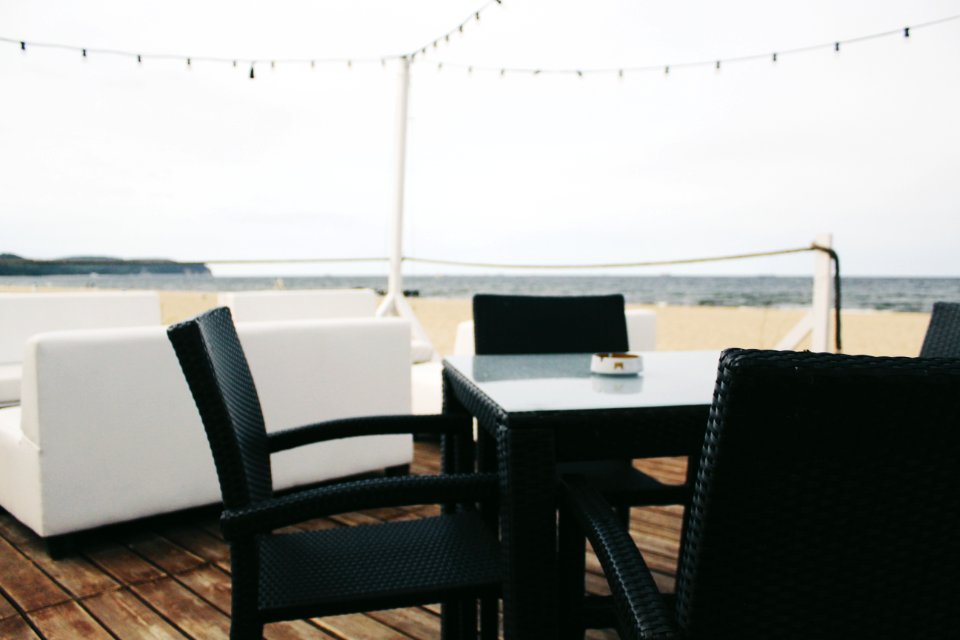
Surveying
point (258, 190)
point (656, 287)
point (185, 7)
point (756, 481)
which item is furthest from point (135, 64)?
point (656, 287)

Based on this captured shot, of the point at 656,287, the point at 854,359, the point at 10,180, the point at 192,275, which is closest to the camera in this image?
the point at 854,359

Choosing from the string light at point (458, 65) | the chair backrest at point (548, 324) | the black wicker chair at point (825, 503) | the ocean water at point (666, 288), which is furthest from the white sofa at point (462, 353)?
the ocean water at point (666, 288)

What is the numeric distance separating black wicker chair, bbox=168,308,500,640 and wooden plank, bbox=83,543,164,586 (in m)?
1.04

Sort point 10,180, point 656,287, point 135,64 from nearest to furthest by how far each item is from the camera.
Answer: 1. point 135,64
2. point 10,180
3. point 656,287

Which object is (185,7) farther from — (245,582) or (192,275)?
(192,275)

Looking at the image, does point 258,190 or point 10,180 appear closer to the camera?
point 10,180

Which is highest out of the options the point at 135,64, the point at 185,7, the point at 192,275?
the point at 185,7

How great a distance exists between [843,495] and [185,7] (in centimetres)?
676

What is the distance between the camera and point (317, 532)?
4.04 ft

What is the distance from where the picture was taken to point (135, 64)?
17.3ft

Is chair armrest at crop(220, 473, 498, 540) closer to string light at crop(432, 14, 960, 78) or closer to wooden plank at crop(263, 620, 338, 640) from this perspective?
wooden plank at crop(263, 620, 338, 640)

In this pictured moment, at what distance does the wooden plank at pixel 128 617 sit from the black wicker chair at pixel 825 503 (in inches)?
59.2

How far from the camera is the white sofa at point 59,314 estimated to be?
12.7 feet

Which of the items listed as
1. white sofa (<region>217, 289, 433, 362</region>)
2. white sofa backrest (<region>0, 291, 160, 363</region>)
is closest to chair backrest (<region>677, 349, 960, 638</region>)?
white sofa (<region>217, 289, 433, 362</region>)
